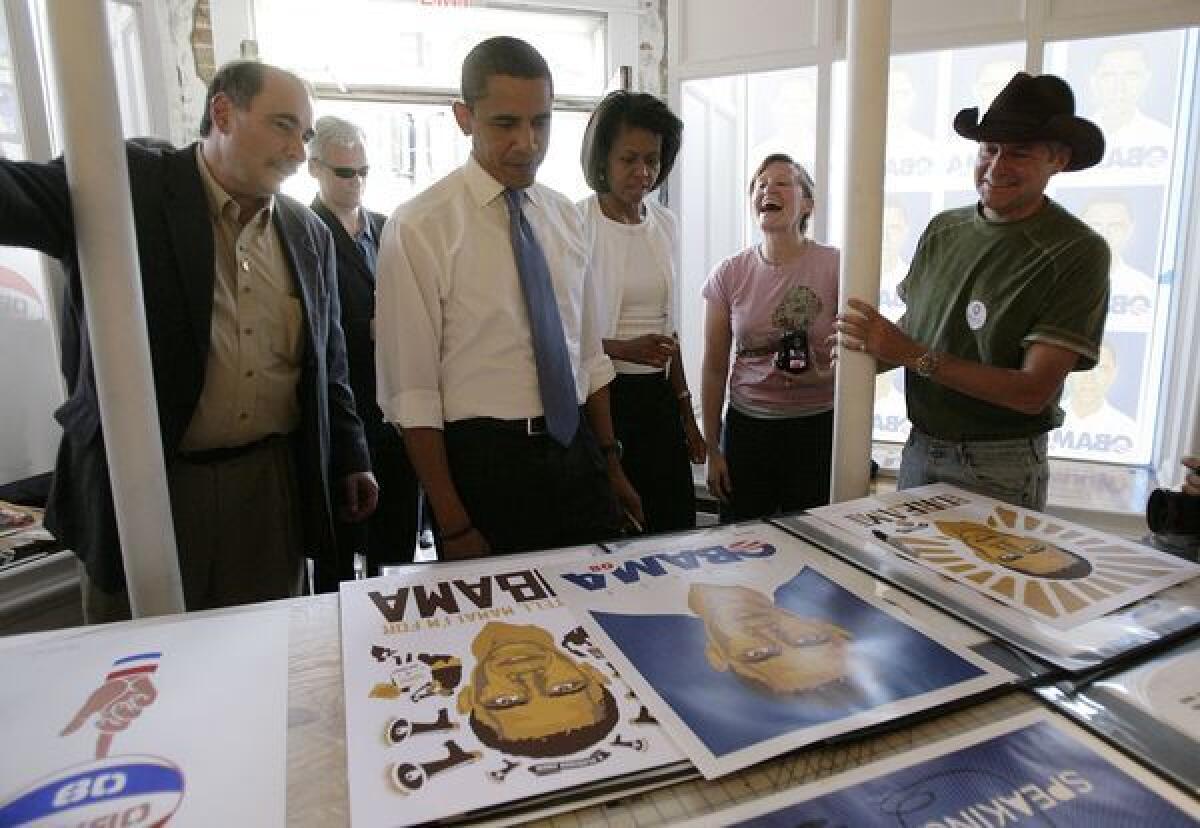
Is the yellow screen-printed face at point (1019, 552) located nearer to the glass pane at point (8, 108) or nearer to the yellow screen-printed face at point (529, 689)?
the yellow screen-printed face at point (529, 689)

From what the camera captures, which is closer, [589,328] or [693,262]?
[589,328]

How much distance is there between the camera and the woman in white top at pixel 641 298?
5.76 feet

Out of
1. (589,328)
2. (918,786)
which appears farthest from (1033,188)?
(918,786)

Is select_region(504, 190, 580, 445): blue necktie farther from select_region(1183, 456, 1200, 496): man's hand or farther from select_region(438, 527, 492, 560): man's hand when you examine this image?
select_region(1183, 456, 1200, 496): man's hand

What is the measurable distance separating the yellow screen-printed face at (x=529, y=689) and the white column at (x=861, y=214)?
627 mm

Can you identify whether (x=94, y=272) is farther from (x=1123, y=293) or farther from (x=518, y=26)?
(x=1123, y=293)

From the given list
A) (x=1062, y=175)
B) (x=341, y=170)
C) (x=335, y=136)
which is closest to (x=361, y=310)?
(x=341, y=170)

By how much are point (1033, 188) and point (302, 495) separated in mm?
1365

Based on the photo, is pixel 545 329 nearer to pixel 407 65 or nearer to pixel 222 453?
pixel 222 453

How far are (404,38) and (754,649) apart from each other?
3.08 metres

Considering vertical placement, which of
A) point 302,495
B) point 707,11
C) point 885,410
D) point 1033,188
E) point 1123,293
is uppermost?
point 707,11

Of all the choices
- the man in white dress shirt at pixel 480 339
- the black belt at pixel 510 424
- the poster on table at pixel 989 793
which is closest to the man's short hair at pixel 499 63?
the man in white dress shirt at pixel 480 339

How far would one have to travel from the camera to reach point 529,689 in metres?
0.60

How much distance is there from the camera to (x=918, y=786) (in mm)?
504
